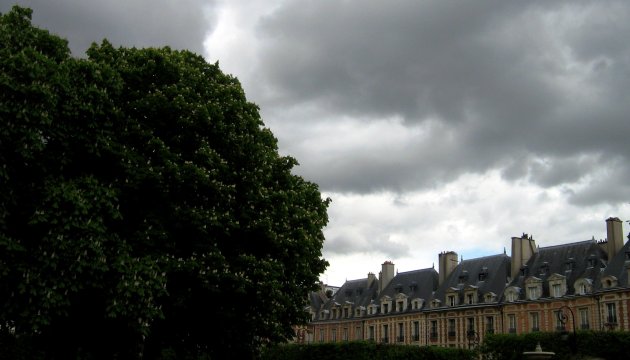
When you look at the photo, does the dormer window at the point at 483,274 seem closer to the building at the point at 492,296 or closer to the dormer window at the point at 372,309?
the building at the point at 492,296

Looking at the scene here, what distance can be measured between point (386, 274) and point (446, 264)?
1005 cm

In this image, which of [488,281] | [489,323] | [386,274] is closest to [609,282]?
[489,323]

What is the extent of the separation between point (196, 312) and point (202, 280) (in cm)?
208

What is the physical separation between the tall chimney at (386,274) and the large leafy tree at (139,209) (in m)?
55.6

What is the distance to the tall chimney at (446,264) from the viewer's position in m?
74.5

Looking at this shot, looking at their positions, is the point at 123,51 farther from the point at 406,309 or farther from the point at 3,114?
the point at 406,309

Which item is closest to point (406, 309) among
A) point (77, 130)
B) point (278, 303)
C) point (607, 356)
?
point (607, 356)

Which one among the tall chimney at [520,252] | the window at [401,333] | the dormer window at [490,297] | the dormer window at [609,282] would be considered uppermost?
the tall chimney at [520,252]

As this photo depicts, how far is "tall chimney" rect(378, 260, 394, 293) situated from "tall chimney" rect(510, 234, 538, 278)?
18.6 metres

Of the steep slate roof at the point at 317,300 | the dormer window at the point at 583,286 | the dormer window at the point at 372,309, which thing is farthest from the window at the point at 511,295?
the steep slate roof at the point at 317,300

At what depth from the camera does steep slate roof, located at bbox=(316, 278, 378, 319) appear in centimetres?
8388

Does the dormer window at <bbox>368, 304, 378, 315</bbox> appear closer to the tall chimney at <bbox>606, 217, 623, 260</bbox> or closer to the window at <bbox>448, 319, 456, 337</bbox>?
the window at <bbox>448, 319, 456, 337</bbox>

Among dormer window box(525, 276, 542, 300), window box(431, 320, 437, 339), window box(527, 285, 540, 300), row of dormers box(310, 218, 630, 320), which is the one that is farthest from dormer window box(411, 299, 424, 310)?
window box(527, 285, 540, 300)

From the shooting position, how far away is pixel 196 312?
2378 cm
